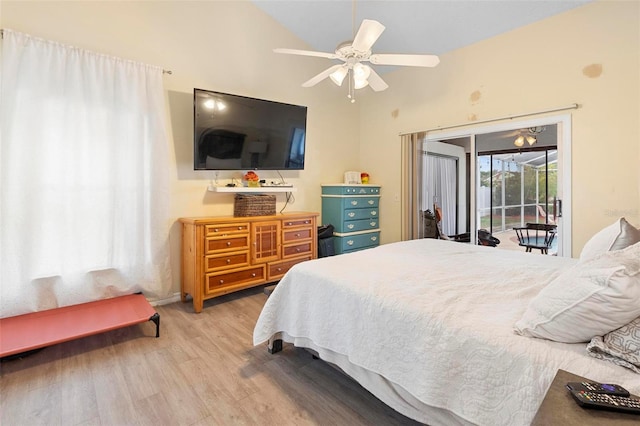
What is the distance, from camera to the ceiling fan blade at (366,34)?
6.25ft

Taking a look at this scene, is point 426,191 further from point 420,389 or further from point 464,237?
point 420,389

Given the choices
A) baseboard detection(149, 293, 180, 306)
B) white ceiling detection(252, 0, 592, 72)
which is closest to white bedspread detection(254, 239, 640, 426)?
baseboard detection(149, 293, 180, 306)

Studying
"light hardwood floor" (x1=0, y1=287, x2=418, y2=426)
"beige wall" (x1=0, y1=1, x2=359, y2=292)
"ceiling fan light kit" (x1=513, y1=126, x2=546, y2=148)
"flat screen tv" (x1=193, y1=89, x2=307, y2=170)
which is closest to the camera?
"light hardwood floor" (x1=0, y1=287, x2=418, y2=426)

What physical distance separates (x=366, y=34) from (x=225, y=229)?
2.10 m

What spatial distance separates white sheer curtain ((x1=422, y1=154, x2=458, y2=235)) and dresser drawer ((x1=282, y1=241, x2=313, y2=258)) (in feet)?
5.85

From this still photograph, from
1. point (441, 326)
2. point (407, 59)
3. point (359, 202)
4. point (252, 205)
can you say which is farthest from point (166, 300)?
point (407, 59)

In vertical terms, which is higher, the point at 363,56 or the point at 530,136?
the point at 363,56

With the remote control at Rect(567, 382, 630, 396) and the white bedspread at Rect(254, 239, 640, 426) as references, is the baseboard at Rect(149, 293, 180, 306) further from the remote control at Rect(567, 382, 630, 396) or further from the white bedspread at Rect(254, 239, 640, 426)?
the remote control at Rect(567, 382, 630, 396)

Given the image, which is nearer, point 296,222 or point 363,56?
point 363,56

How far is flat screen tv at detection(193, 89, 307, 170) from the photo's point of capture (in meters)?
3.02

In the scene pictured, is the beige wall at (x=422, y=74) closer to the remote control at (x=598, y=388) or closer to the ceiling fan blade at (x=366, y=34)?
the ceiling fan blade at (x=366, y=34)

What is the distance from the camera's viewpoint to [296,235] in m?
3.64

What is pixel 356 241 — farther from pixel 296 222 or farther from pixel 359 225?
pixel 296 222

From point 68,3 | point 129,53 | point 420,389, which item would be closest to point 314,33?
point 129,53
